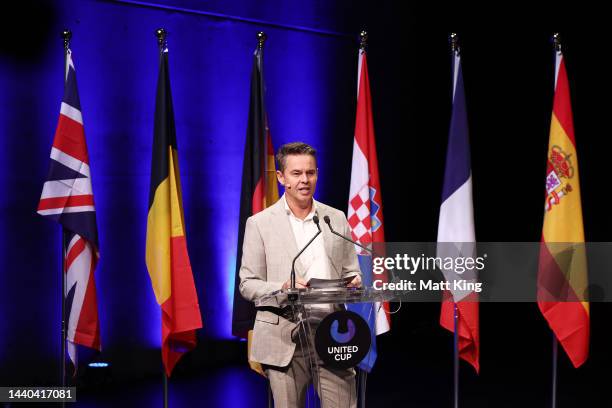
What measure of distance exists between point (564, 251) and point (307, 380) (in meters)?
2.41

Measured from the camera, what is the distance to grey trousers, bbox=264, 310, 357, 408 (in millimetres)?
2902

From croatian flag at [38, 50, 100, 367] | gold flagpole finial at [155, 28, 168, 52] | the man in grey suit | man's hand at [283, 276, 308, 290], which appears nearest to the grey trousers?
the man in grey suit

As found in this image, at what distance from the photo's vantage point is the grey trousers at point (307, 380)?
2.90 metres

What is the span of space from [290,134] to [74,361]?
2932mm

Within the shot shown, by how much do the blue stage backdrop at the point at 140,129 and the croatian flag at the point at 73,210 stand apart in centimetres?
114

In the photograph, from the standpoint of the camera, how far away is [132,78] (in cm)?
592

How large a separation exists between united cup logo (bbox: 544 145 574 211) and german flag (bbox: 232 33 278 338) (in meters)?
1.74

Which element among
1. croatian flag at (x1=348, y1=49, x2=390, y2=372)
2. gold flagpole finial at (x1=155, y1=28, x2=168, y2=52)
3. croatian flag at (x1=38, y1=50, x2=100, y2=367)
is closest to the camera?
croatian flag at (x1=38, y1=50, x2=100, y2=367)

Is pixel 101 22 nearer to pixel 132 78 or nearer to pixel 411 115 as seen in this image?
Result: pixel 132 78

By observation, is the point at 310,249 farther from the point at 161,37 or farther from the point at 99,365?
the point at 99,365

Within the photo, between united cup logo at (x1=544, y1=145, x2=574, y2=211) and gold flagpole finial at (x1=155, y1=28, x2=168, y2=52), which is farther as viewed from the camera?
united cup logo at (x1=544, y1=145, x2=574, y2=211)

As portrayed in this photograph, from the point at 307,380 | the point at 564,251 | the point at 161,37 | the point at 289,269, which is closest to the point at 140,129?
the point at 161,37

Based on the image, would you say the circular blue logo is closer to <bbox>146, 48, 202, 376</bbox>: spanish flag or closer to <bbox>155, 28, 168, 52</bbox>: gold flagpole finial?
<bbox>146, 48, 202, 376</bbox>: spanish flag

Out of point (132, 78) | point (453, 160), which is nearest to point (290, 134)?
point (132, 78)
